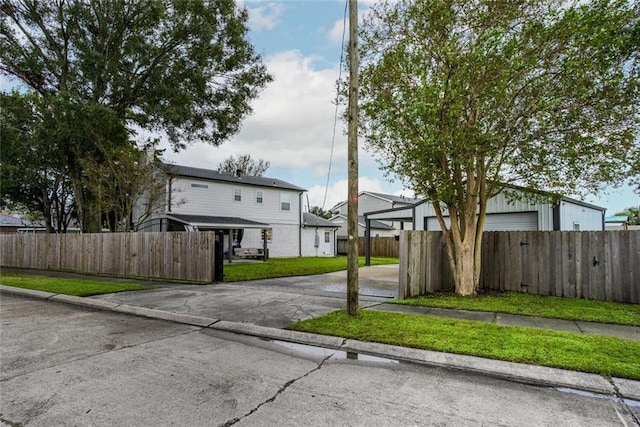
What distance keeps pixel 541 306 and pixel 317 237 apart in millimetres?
22007

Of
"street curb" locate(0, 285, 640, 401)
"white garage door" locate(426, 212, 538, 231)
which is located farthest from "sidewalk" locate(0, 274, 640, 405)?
"white garage door" locate(426, 212, 538, 231)

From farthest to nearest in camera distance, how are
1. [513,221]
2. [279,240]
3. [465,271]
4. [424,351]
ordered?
[279,240]
[513,221]
[465,271]
[424,351]

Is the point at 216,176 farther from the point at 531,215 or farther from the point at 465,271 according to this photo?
the point at 465,271

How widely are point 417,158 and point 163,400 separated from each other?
7011mm

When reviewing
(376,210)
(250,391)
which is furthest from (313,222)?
(250,391)

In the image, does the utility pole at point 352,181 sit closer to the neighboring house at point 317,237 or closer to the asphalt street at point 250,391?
the asphalt street at point 250,391

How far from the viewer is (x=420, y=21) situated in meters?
8.48

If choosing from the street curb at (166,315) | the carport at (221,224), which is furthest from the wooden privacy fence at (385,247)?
the street curb at (166,315)

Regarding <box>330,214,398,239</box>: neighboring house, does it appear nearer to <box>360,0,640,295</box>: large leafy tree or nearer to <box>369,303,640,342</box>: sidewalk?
<box>360,0,640,295</box>: large leafy tree

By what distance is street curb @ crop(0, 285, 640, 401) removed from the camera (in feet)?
12.9

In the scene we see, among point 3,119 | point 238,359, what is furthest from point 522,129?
point 3,119

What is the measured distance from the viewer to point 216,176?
24250mm

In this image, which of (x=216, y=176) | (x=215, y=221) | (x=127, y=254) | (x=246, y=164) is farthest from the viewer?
(x=246, y=164)

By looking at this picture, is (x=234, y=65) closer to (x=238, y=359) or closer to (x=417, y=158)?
(x=417, y=158)
